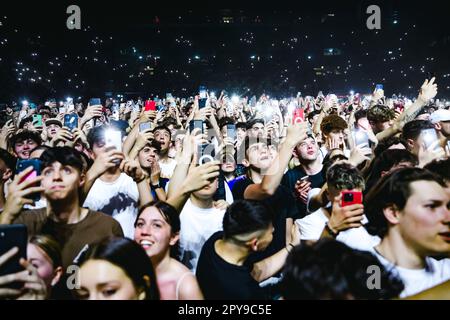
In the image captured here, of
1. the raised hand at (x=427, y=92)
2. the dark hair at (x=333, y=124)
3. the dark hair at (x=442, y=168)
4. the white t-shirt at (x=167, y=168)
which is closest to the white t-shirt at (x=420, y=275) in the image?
the dark hair at (x=442, y=168)

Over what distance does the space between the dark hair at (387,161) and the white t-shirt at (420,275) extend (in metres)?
1.40

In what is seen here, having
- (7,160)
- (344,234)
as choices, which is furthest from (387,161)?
(7,160)

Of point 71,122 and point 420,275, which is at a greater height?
point 71,122

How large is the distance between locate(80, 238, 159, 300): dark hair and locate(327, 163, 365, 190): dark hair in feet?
5.71

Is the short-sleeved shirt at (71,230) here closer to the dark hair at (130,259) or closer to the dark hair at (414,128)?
the dark hair at (130,259)

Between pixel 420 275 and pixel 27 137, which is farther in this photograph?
pixel 27 137

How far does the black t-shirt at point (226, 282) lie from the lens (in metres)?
2.54

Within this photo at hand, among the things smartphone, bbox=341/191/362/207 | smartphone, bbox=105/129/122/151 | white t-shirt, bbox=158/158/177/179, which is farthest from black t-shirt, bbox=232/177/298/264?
white t-shirt, bbox=158/158/177/179

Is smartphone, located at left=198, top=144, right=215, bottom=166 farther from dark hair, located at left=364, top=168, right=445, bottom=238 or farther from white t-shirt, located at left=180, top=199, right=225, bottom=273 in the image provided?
dark hair, located at left=364, top=168, right=445, bottom=238

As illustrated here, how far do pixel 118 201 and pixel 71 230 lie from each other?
99 centimetres

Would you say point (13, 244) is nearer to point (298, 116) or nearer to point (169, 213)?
point (169, 213)

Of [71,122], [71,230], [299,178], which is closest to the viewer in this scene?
[71,230]

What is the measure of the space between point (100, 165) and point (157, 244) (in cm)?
99

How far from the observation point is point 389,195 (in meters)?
2.73
